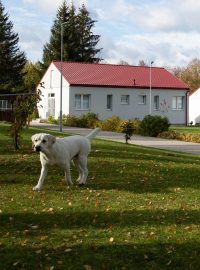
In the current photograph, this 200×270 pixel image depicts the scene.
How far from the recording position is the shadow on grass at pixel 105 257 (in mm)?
5395

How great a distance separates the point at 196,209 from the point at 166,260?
2.82 meters

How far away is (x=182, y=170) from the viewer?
13.1m

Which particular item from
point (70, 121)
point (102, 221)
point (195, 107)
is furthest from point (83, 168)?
point (195, 107)

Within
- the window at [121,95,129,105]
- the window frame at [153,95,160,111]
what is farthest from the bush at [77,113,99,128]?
the window frame at [153,95,160,111]

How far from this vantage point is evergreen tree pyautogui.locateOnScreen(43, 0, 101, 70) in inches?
2418

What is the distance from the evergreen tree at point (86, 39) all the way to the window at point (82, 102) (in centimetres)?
1982

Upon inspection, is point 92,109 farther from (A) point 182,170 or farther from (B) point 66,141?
(B) point 66,141

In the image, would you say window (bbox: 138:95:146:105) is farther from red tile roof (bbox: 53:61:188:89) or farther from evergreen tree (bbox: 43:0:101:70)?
evergreen tree (bbox: 43:0:101:70)

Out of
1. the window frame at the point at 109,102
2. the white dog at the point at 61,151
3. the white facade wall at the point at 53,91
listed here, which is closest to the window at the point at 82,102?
the white facade wall at the point at 53,91

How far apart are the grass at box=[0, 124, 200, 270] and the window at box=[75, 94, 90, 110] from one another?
104 feet

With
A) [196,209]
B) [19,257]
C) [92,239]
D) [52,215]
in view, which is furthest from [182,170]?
[19,257]

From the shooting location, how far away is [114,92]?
45.0 metres

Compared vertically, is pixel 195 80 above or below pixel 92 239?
above

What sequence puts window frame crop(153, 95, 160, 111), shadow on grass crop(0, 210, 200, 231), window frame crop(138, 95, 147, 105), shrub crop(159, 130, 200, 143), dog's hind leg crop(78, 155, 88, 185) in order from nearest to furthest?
1. shadow on grass crop(0, 210, 200, 231)
2. dog's hind leg crop(78, 155, 88, 185)
3. shrub crop(159, 130, 200, 143)
4. window frame crop(138, 95, 147, 105)
5. window frame crop(153, 95, 160, 111)
